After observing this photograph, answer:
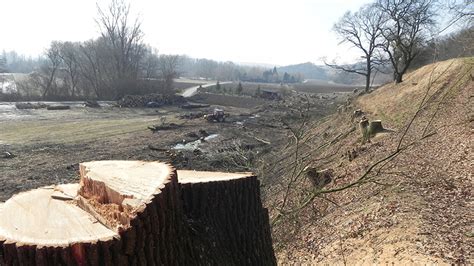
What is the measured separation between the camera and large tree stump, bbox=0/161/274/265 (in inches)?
76.7

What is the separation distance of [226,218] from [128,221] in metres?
1.24

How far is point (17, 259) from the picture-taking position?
1.92m

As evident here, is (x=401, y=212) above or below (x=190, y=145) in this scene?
above

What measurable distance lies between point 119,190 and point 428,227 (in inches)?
226

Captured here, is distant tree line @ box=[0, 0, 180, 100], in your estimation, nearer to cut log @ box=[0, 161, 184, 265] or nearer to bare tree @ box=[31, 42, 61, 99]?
bare tree @ box=[31, 42, 61, 99]

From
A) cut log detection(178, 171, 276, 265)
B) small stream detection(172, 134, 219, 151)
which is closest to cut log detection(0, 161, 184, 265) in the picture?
cut log detection(178, 171, 276, 265)

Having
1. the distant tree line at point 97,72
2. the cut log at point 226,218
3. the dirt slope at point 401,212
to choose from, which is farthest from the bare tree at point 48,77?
the cut log at point 226,218

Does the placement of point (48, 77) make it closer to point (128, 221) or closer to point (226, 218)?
point (226, 218)

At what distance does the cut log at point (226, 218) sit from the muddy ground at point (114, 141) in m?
6.33

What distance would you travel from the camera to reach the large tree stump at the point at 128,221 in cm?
195

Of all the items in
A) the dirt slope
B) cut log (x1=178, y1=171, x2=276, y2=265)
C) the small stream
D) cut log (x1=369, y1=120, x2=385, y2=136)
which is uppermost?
cut log (x1=178, y1=171, x2=276, y2=265)

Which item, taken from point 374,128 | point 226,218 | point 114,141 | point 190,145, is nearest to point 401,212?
point 226,218

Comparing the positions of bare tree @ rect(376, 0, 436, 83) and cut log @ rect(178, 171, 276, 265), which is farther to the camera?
bare tree @ rect(376, 0, 436, 83)

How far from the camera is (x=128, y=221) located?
2.11 m
